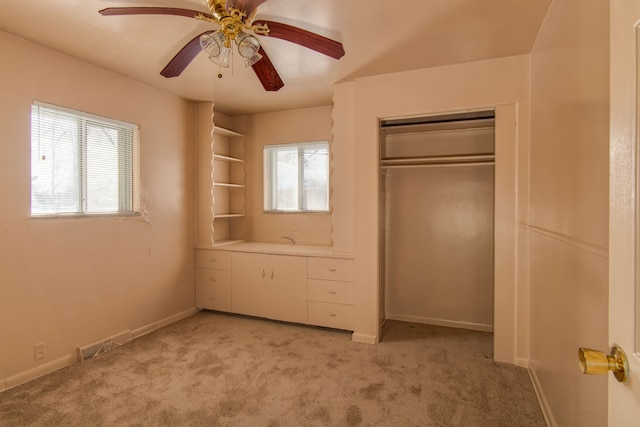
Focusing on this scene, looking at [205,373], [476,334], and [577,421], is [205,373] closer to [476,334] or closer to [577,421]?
[577,421]

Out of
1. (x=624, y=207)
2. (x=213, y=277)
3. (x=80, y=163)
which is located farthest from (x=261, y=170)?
(x=624, y=207)

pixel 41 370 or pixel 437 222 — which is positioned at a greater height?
pixel 437 222

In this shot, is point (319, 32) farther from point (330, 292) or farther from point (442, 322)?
point (442, 322)

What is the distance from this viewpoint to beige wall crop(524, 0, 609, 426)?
122 centimetres

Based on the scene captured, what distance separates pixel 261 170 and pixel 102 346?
2550 mm

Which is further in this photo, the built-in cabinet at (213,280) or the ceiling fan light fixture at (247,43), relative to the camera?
the built-in cabinet at (213,280)

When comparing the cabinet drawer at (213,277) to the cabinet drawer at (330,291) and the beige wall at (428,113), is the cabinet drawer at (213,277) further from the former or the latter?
the beige wall at (428,113)

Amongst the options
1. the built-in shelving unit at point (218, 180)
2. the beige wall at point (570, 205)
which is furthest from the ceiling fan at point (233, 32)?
the built-in shelving unit at point (218, 180)

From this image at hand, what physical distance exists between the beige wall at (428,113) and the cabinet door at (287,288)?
60 cm

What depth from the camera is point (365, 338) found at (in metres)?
3.15

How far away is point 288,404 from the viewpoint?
2160 millimetres

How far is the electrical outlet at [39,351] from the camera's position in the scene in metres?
2.49

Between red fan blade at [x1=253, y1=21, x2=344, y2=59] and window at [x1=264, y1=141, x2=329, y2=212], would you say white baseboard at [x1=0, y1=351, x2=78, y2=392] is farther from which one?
red fan blade at [x1=253, y1=21, x2=344, y2=59]

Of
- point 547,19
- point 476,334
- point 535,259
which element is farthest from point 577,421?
point 547,19
